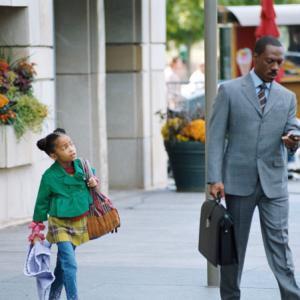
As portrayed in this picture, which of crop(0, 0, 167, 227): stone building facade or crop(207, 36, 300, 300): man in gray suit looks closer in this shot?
crop(207, 36, 300, 300): man in gray suit

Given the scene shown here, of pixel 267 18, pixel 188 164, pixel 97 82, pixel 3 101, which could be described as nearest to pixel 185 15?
pixel 267 18

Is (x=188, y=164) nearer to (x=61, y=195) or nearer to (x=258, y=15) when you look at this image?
(x=258, y=15)

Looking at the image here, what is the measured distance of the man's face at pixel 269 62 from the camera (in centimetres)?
696

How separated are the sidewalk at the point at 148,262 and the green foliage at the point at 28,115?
3.62 feet

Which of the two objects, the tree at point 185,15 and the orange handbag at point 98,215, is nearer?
the orange handbag at point 98,215

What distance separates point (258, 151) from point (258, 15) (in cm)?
1573

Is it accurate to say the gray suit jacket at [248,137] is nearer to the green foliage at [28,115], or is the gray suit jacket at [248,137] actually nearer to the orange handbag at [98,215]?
the orange handbag at [98,215]

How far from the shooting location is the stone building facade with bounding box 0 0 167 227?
41.8 ft

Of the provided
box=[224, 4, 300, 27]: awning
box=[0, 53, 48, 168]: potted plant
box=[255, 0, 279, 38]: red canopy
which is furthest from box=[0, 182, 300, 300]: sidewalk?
box=[224, 4, 300, 27]: awning

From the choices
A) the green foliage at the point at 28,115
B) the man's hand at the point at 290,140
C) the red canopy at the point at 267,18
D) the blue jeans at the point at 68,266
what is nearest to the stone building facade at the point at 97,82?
the green foliage at the point at 28,115

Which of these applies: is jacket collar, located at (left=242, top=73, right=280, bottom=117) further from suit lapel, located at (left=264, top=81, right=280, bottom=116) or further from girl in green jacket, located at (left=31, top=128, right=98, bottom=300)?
girl in green jacket, located at (left=31, top=128, right=98, bottom=300)

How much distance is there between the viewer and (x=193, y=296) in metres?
8.30

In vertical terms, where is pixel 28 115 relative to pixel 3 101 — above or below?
below

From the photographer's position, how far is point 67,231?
7.64 metres
